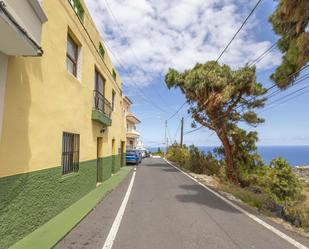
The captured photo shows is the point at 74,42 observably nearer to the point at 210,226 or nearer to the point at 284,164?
the point at 210,226

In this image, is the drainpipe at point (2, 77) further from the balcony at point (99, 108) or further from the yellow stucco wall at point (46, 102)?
the balcony at point (99, 108)

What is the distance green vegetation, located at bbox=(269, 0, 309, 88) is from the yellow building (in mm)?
6775

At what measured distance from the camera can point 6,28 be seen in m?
3.41

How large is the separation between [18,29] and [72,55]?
5.27 meters

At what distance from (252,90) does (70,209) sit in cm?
1672

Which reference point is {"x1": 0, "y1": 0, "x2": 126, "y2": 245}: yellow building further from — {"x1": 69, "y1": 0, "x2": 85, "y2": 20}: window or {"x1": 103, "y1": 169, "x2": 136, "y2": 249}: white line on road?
{"x1": 103, "y1": 169, "x2": 136, "y2": 249}: white line on road

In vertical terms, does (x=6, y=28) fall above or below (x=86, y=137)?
above

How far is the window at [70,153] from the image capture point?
7742mm

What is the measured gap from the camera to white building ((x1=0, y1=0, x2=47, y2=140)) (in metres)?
3.36

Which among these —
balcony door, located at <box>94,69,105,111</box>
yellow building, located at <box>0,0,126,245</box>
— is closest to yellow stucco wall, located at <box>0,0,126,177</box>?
yellow building, located at <box>0,0,126,245</box>

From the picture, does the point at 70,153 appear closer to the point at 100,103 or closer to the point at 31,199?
the point at 31,199

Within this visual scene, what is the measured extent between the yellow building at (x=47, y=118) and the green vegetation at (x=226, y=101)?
1171 centimetres

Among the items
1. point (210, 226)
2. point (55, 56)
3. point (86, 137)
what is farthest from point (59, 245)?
point (86, 137)

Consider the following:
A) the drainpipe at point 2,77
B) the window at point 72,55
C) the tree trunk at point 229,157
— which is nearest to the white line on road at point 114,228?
the drainpipe at point 2,77
